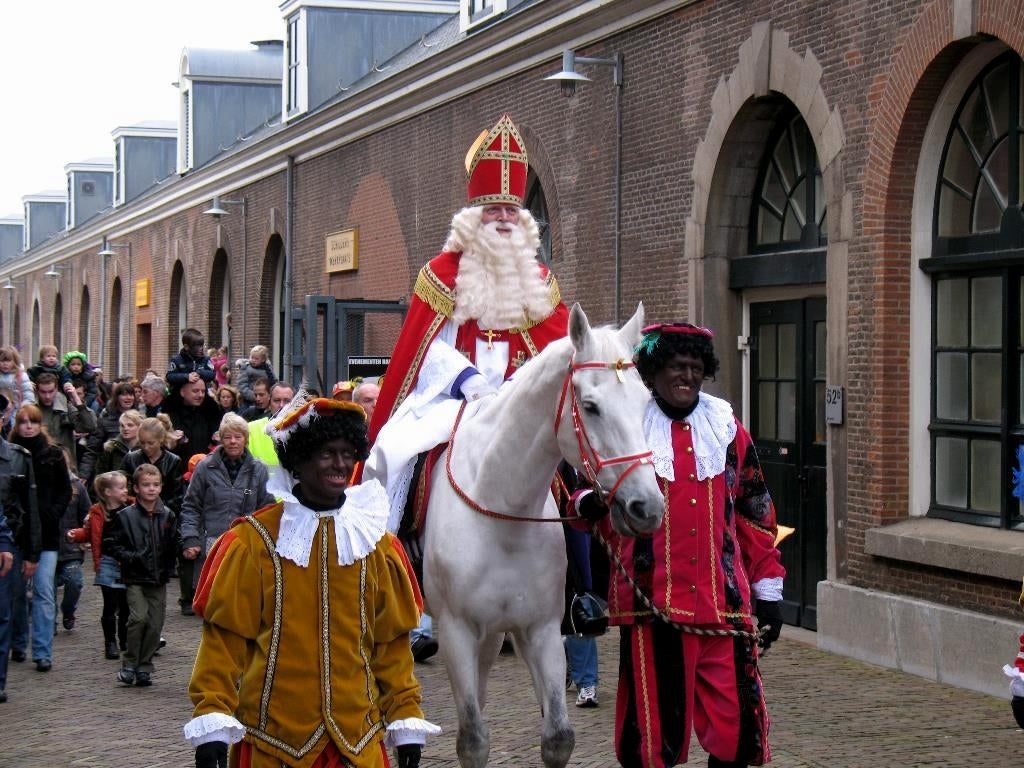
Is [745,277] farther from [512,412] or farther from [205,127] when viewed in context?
[205,127]

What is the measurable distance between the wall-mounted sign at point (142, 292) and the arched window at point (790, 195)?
26913 millimetres

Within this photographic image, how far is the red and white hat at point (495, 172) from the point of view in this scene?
7.63 m

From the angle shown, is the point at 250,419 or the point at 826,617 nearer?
the point at 826,617

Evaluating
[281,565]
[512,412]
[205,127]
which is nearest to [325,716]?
[281,565]

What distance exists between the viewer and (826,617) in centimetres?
1109

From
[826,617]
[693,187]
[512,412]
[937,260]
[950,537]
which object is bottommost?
[826,617]

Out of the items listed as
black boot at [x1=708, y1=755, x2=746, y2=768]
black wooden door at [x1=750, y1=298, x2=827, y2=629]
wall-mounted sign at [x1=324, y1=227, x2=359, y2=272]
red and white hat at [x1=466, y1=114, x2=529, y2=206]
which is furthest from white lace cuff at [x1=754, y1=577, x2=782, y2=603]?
wall-mounted sign at [x1=324, y1=227, x2=359, y2=272]

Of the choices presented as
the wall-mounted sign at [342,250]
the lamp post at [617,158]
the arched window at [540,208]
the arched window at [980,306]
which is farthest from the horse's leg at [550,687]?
the wall-mounted sign at [342,250]

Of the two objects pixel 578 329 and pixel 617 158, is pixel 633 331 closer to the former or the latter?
pixel 578 329

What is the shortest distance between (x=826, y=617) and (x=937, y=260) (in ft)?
8.67

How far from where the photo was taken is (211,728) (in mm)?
4070

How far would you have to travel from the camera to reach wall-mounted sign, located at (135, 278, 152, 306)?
3778 centimetres

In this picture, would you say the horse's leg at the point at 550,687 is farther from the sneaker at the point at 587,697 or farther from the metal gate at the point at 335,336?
the metal gate at the point at 335,336

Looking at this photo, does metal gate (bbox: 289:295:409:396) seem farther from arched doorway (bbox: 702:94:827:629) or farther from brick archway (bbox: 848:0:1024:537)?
brick archway (bbox: 848:0:1024:537)
